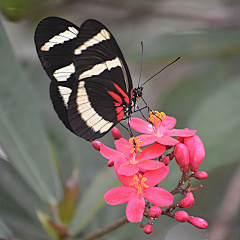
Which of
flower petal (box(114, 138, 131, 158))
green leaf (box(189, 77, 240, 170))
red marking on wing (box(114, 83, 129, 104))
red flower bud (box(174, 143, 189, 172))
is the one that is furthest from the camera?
green leaf (box(189, 77, 240, 170))

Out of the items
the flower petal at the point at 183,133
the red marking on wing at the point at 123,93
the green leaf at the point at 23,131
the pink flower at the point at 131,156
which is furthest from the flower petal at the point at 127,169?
the green leaf at the point at 23,131

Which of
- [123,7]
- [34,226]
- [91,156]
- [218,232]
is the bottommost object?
[218,232]

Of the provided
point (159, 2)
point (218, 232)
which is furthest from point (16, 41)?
point (218, 232)

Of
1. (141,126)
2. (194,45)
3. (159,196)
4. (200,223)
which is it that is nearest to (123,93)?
(141,126)

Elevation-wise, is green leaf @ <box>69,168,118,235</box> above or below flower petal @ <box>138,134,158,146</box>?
below

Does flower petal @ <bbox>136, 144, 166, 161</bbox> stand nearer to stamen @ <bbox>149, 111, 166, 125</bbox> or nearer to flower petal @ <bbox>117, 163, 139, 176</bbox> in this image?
flower petal @ <bbox>117, 163, 139, 176</bbox>

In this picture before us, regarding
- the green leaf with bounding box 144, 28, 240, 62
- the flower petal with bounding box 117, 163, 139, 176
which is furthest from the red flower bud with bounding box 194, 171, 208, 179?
the green leaf with bounding box 144, 28, 240, 62

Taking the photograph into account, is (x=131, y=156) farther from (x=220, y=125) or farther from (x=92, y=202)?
(x=220, y=125)

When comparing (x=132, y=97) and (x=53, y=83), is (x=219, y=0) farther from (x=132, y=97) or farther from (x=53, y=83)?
(x=53, y=83)
